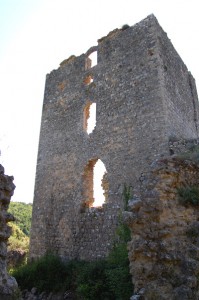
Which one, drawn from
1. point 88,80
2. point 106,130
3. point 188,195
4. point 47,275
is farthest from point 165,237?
point 88,80

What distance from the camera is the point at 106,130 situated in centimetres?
1024

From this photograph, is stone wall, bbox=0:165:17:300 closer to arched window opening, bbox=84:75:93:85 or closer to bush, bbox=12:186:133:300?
bush, bbox=12:186:133:300

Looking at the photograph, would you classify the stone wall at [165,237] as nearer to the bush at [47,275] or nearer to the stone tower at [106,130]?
the stone tower at [106,130]

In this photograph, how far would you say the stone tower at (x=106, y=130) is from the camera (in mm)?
9141

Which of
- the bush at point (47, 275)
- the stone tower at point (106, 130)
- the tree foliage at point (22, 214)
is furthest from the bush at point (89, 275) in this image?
the tree foliage at point (22, 214)

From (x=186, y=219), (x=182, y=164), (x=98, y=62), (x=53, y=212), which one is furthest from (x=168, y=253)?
(x=98, y=62)

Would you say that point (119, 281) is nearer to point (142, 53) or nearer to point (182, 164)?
point (182, 164)

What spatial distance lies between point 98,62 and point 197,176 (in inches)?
286

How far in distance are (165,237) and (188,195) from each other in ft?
3.45

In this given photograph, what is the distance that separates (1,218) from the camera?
3924 mm

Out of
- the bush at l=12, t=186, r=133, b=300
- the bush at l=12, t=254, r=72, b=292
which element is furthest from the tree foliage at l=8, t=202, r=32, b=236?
the bush at l=12, t=186, r=133, b=300

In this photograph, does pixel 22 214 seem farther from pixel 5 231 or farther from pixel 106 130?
→ pixel 5 231

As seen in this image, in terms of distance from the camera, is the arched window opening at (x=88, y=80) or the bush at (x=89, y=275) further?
the arched window opening at (x=88, y=80)

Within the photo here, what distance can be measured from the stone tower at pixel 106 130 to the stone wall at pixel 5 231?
5217 mm
